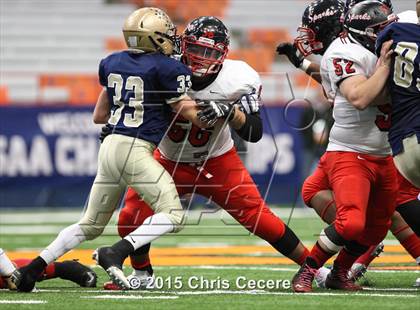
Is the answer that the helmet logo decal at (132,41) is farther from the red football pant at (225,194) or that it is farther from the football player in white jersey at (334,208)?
the football player in white jersey at (334,208)

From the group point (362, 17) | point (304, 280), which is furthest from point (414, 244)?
point (362, 17)

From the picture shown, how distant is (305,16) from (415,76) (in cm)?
110

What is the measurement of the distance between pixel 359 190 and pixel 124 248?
1229mm

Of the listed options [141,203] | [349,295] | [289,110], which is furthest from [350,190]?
[289,110]

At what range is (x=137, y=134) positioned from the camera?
15.5ft

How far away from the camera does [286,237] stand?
504 centimetres

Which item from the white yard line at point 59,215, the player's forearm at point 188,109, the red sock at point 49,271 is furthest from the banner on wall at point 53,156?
the player's forearm at point 188,109

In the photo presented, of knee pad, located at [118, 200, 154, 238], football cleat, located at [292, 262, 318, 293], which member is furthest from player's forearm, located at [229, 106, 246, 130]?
football cleat, located at [292, 262, 318, 293]

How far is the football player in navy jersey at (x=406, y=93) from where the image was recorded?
4.30 m

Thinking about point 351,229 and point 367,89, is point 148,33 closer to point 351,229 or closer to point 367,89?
point 367,89

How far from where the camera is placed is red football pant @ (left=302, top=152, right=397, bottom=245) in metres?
4.57

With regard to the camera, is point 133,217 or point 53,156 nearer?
point 133,217

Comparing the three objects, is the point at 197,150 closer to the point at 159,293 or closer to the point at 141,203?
the point at 141,203

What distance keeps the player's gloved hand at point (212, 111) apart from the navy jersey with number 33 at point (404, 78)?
861 millimetres
